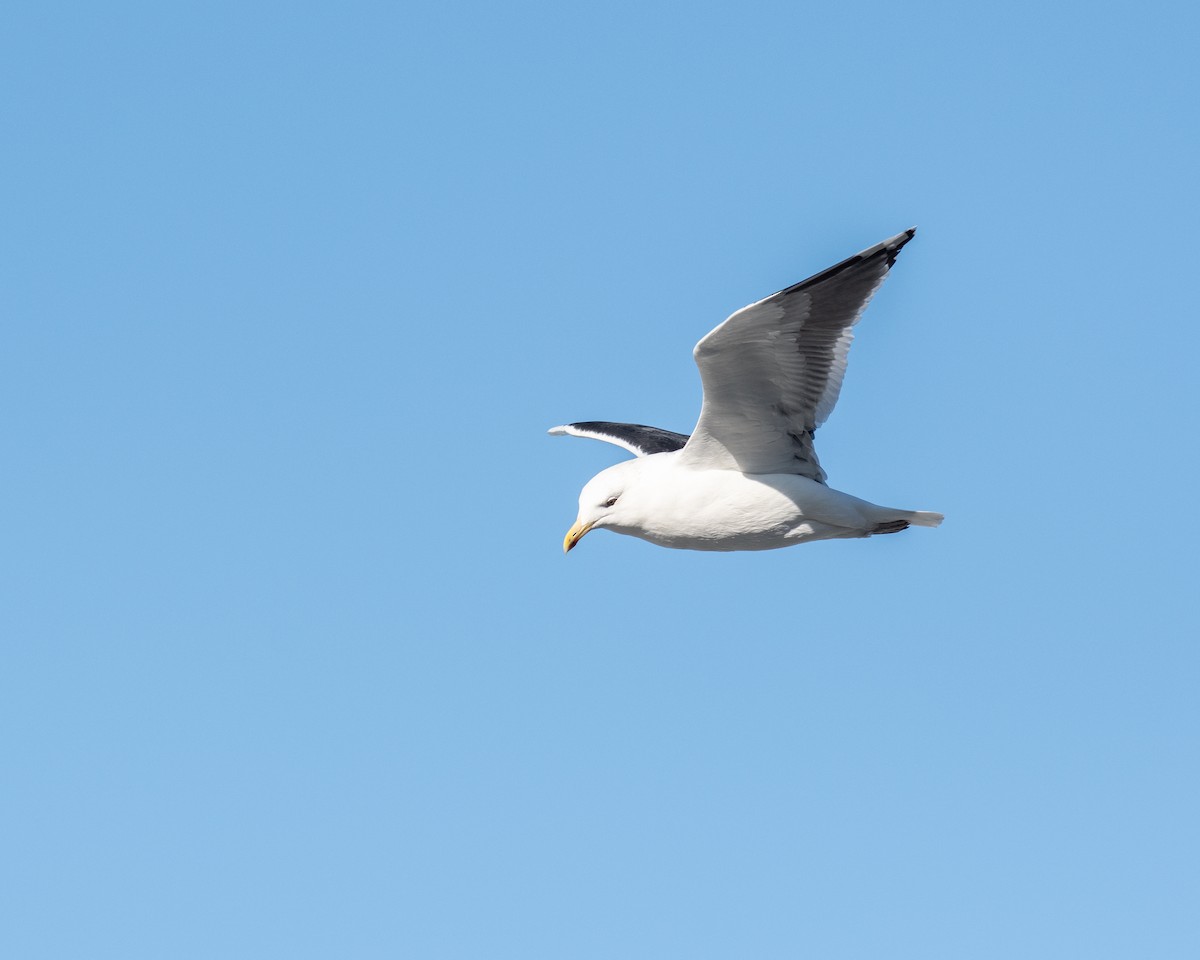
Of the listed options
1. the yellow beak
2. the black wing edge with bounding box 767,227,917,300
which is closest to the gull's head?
the yellow beak

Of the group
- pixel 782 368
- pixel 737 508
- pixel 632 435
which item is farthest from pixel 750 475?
pixel 632 435

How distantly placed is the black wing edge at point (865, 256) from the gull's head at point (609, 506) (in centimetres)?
240

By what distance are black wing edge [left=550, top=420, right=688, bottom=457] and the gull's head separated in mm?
2796

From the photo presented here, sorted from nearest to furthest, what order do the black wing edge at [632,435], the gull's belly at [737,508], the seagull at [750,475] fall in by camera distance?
the seagull at [750,475] < the gull's belly at [737,508] < the black wing edge at [632,435]

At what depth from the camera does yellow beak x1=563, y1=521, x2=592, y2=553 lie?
15750mm

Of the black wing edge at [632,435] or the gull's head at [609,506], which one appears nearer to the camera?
the gull's head at [609,506]

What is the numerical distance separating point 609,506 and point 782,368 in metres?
1.94

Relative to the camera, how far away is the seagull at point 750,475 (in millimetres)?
15133

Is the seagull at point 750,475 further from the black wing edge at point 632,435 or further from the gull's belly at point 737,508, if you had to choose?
the black wing edge at point 632,435

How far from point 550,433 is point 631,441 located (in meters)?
2.00

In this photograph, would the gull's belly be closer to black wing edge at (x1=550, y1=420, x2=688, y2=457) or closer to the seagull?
the seagull

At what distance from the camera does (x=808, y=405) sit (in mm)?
15547

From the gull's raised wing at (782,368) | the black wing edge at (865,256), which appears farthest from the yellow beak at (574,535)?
the black wing edge at (865,256)

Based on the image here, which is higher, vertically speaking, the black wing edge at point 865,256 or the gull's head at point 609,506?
the black wing edge at point 865,256
